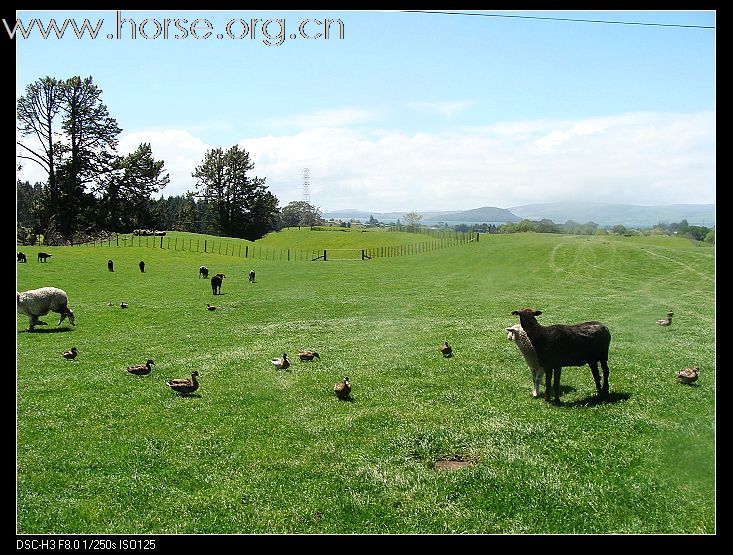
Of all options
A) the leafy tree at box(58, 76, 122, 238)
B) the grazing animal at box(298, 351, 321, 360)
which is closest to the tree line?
the leafy tree at box(58, 76, 122, 238)

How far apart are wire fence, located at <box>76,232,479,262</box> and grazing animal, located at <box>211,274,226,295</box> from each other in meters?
1.72

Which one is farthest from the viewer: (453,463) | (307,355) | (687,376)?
(307,355)

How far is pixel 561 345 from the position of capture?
1259 cm

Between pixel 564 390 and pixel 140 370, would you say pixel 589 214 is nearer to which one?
pixel 564 390

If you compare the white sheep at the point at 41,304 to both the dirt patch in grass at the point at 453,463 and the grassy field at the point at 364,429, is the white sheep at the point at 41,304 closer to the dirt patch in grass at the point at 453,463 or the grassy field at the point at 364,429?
the grassy field at the point at 364,429

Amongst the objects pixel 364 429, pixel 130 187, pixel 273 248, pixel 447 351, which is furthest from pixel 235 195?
pixel 364 429

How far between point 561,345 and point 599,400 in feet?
5.32

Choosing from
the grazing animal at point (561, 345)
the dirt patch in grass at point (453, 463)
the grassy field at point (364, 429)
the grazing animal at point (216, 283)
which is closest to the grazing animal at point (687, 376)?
the grassy field at point (364, 429)

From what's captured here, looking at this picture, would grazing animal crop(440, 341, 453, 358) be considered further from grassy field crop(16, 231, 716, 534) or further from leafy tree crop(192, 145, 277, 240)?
leafy tree crop(192, 145, 277, 240)

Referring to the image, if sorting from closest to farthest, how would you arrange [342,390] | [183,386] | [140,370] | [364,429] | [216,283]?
[364,429]
[342,390]
[183,386]
[140,370]
[216,283]

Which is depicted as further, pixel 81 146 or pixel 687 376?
pixel 81 146

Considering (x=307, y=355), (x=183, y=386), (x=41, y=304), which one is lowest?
(x=183, y=386)

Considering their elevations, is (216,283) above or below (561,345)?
above

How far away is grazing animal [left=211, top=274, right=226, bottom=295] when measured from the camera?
108 feet
